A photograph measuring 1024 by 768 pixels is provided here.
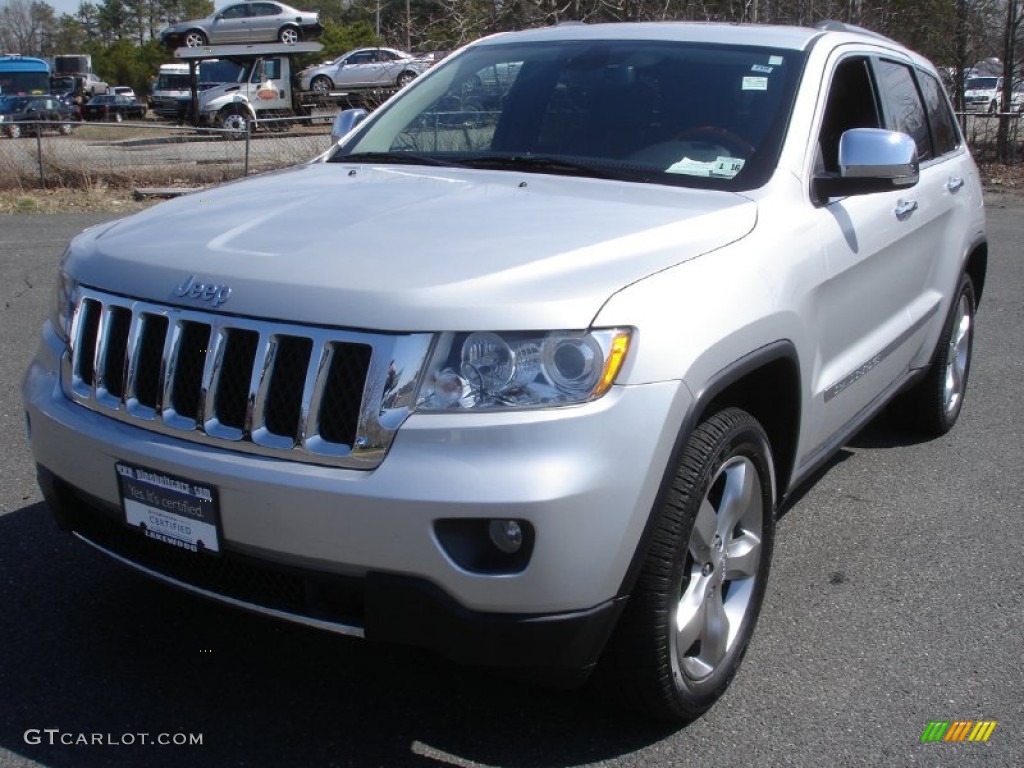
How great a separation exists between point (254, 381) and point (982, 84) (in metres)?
22.0

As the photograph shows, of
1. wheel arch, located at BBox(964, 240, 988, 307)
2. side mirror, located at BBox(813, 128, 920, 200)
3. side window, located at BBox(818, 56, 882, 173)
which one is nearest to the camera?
side mirror, located at BBox(813, 128, 920, 200)

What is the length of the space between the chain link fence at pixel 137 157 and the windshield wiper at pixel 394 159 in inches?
457

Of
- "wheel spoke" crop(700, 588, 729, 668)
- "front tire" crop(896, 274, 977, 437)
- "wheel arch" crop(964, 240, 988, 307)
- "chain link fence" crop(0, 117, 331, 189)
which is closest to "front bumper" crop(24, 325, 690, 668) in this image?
"wheel spoke" crop(700, 588, 729, 668)

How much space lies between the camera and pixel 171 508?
2785mm

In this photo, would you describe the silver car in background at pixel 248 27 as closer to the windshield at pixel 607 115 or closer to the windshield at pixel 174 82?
the windshield at pixel 174 82

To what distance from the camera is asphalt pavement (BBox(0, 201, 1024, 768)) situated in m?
2.99

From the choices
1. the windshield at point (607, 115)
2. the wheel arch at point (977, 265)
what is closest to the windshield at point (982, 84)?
the wheel arch at point (977, 265)

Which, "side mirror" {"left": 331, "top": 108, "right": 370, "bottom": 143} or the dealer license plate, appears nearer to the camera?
the dealer license plate

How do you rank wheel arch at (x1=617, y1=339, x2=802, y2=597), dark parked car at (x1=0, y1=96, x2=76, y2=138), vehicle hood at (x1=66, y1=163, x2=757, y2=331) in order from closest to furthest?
1. vehicle hood at (x1=66, y1=163, x2=757, y2=331)
2. wheel arch at (x1=617, y1=339, x2=802, y2=597)
3. dark parked car at (x1=0, y1=96, x2=76, y2=138)

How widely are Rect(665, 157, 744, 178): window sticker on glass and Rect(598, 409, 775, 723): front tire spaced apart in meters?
0.94

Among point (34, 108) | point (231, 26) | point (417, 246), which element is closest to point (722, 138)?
point (417, 246)

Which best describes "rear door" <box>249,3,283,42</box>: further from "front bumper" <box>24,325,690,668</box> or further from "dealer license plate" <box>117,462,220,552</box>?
"front bumper" <box>24,325,690,668</box>

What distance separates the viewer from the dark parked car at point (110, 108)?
146 feet

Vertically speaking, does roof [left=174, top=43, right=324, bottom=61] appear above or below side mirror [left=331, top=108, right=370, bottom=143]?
above
